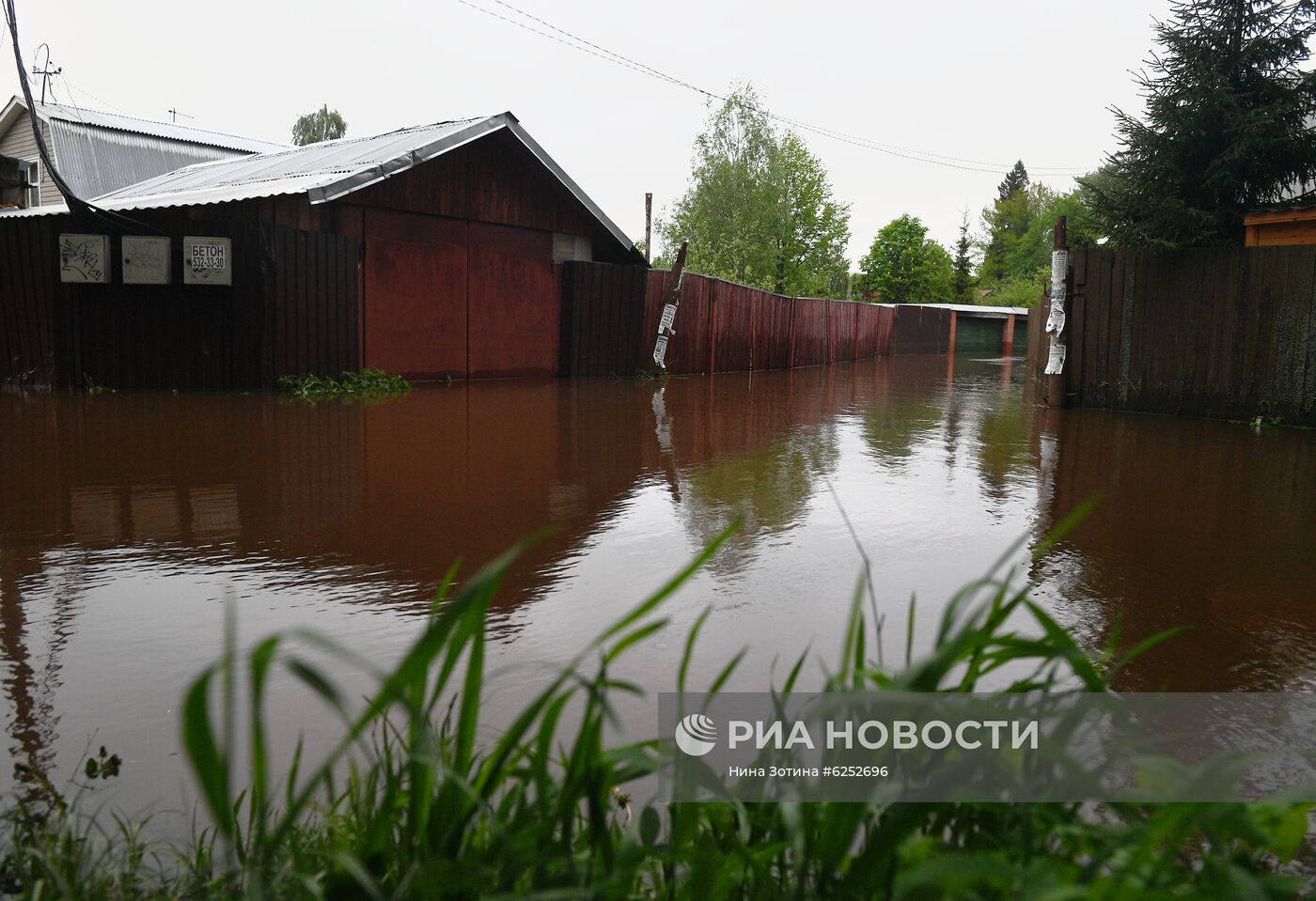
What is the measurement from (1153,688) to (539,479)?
3660mm

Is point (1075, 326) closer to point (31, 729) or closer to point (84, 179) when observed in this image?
point (31, 729)

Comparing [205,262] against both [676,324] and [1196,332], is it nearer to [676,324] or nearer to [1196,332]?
[676,324]

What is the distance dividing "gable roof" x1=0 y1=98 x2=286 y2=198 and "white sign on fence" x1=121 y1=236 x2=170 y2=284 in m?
12.9

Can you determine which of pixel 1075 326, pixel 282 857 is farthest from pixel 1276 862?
pixel 1075 326

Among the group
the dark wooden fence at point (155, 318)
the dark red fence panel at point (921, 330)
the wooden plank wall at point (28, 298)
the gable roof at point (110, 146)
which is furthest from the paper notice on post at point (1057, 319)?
the dark red fence panel at point (921, 330)

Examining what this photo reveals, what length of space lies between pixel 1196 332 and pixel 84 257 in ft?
37.6

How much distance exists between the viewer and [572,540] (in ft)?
14.3

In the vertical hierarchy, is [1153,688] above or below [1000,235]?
below

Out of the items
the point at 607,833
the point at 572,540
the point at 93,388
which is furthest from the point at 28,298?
the point at 607,833

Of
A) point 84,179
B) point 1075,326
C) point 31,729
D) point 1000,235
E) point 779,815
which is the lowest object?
point 31,729

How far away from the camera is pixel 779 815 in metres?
1.50

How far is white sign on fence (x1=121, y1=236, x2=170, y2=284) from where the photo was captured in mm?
10734

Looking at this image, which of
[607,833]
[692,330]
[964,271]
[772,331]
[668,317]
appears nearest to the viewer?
[607,833]

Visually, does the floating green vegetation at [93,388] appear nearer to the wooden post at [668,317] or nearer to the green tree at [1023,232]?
the wooden post at [668,317]
